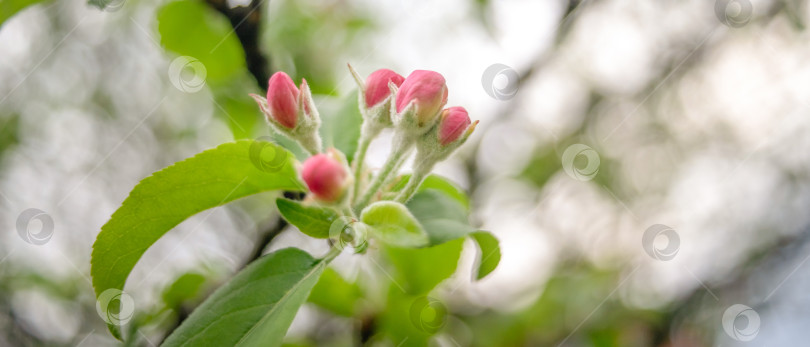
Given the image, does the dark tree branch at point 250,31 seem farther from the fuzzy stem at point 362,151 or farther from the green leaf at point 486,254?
the green leaf at point 486,254

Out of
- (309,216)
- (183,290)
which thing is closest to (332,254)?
(309,216)

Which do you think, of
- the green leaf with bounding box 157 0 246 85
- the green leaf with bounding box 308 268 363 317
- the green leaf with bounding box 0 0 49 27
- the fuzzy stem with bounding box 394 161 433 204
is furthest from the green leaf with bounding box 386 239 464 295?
the green leaf with bounding box 0 0 49 27

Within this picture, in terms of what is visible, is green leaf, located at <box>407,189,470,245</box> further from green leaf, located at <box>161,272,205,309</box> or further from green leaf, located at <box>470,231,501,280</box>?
green leaf, located at <box>161,272,205,309</box>

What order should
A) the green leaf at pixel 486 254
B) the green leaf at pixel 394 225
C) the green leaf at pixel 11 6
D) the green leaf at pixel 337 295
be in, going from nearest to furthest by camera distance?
the green leaf at pixel 394 225 < the green leaf at pixel 486 254 < the green leaf at pixel 11 6 < the green leaf at pixel 337 295

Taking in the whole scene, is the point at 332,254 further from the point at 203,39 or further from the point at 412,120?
the point at 203,39

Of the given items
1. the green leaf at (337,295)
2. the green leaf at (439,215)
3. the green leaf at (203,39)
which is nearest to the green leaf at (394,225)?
the green leaf at (439,215)
